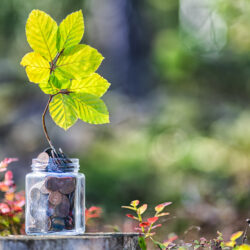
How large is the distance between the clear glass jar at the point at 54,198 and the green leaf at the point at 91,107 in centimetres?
13

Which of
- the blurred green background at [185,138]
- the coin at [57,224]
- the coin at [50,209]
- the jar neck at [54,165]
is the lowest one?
the coin at [57,224]

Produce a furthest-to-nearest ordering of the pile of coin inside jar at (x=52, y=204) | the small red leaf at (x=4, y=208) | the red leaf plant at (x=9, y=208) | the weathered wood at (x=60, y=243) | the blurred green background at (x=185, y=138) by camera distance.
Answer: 1. the blurred green background at (x=185, y=138)
2. the red leaf plant at (x=9, y=208)
3. the small red leaf at (x=4, y=208)
4. the pile of coin inside jar at (x=52, y=204)
5. the weathered wood at (x=60, y=243)

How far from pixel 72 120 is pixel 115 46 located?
8.29 metres

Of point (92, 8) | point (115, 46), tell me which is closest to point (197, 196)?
point (115, 46)

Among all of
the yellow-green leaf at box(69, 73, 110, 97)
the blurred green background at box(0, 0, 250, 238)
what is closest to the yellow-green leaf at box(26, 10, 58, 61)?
the yellow-green leaf at box(69, 73, 110, 97)

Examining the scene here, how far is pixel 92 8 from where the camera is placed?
9773 mm

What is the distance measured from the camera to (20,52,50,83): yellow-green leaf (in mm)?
1275

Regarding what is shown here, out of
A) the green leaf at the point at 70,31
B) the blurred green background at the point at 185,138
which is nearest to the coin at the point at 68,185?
the green leaf at the point at 70,31

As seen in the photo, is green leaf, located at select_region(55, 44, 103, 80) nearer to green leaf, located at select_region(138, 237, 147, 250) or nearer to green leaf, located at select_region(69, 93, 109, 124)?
green leaf, located at select_region(69, 93, 109, 124)

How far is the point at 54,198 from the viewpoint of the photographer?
4.08ft

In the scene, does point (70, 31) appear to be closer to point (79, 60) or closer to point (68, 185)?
point (79, 60)

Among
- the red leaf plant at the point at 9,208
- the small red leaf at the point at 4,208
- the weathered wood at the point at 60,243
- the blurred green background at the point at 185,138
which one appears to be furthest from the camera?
the blurred green background at the point at 185,138

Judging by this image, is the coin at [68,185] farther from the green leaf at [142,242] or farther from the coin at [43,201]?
the green leaf at [142,242]

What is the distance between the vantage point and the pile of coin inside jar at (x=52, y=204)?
4.09 feet
